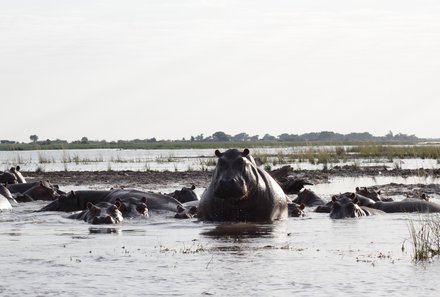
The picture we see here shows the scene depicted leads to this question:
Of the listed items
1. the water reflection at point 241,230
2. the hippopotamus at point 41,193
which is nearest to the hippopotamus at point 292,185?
the hippopotamus at point 41,193

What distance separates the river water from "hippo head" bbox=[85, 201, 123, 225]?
0.69ft

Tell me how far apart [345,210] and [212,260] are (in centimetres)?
598

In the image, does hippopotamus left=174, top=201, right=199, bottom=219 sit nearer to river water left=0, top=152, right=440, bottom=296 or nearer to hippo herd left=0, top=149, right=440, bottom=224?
hippo herd left=0, top=149, right=440, bottom=224

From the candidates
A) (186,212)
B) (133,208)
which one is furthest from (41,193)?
(186,212)

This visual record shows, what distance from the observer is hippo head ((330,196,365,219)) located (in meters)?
15.6

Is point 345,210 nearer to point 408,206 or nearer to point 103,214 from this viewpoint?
point 408,206

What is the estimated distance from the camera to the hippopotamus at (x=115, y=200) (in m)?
16.9

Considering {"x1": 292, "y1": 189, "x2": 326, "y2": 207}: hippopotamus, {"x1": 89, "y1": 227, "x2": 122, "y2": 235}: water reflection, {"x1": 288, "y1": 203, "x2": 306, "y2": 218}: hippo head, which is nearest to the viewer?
{"x1": 89, "y1": 227, "x2": 122, "y2": 235}: water reflection

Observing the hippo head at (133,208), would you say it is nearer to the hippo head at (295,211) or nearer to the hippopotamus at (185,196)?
the hippo head at (295,211)

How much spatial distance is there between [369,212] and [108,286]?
838 centimetres

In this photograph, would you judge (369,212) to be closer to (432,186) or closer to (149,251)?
(149,251)

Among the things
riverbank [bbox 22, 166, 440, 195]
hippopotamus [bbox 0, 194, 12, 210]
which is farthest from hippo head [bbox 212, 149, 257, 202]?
riverbank [bbox 22, 166, 440, 195]

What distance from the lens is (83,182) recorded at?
28.1 meters

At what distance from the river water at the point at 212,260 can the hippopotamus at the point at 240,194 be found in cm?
32
